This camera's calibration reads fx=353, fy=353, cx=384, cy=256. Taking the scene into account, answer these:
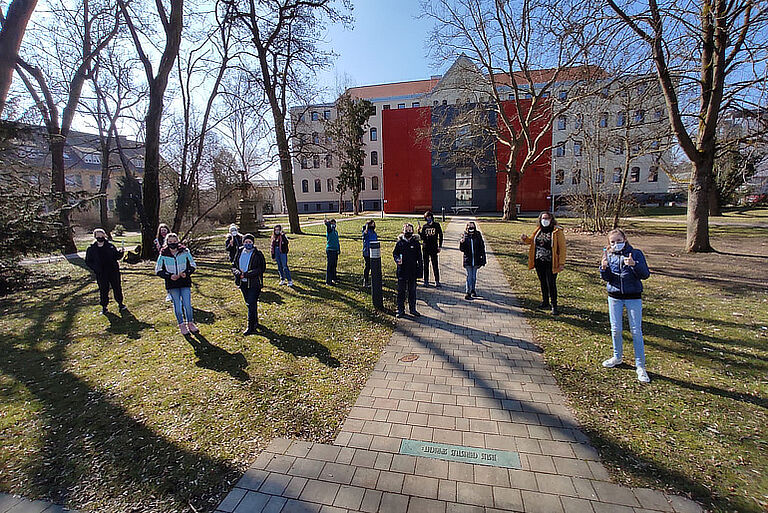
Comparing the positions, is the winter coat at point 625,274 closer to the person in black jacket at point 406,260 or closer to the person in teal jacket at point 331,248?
the person in black jacket at point 406,260

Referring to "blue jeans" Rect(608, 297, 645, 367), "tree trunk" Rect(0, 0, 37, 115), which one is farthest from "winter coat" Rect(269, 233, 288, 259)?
"tree trunk" Rect(0, 0, 37, 115)

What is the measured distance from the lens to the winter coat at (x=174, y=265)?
19.5 feet

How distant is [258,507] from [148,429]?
1.83 m

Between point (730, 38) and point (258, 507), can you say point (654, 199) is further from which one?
point (258, 507)

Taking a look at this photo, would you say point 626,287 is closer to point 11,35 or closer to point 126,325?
point 126,325

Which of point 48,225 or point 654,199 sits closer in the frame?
point 48,225

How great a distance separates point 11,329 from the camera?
7.12 metres

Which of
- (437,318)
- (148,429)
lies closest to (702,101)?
(437,318)

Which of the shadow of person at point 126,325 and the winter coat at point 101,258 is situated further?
the winter coat at point 101,258

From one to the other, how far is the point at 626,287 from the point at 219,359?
18.6ft

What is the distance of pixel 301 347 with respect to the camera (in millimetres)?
5656

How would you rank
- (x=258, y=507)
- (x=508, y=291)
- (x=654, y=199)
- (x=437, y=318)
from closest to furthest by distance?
1. (x=258, y=507)
2. (x=437, y=318)
3. (x=508, y=291)
4. (x=654, y=199)

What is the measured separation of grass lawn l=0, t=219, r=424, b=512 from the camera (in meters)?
3.03

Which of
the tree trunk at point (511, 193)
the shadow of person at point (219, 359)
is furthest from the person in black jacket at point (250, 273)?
the tree trunk at point (511, 193)
